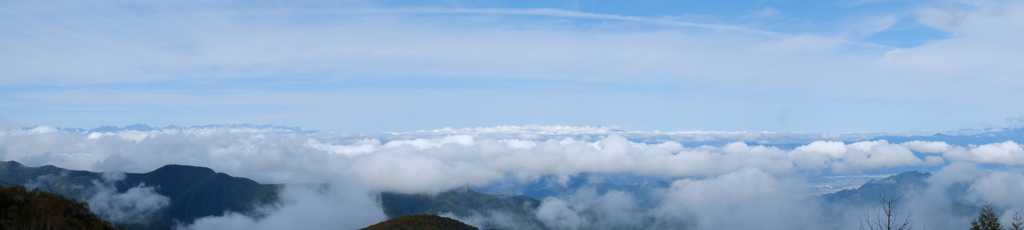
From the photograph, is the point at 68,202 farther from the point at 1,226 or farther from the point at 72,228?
the point at 1,226

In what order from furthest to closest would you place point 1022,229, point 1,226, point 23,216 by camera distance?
point 1022,229, point 23,216, point 1,226

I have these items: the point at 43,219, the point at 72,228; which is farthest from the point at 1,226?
the point at 72,228

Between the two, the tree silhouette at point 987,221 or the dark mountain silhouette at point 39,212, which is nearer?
the dark mountain silhouette at point 39,212

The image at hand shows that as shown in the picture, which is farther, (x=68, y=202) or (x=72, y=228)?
(x=68, y=202)

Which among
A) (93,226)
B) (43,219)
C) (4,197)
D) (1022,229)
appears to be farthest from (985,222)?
(4,197)

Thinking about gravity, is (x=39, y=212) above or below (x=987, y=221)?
above

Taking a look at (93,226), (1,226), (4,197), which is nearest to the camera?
(1,226)

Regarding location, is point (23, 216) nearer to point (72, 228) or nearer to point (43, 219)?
point (72, 228)

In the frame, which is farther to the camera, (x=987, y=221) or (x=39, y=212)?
(x=987, y=221)

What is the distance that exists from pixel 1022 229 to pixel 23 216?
17496 cm

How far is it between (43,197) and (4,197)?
16.8 ft

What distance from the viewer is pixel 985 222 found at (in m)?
115

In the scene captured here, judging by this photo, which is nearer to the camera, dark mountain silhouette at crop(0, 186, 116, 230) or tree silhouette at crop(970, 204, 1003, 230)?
dark mountain silhouette at crop(0, 186, 116, 230)

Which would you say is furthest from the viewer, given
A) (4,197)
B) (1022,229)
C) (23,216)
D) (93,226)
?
(1022,229)
